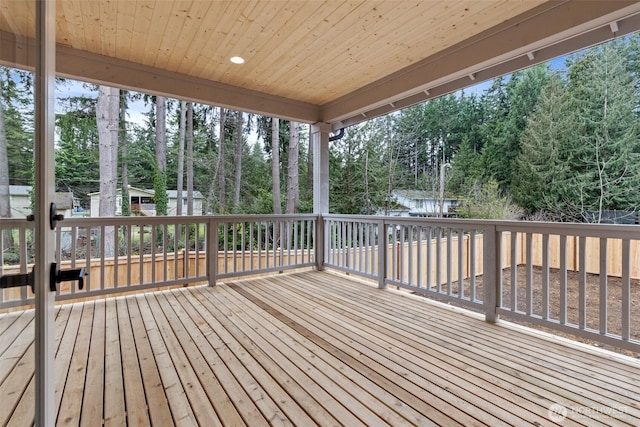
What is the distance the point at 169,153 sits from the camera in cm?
784

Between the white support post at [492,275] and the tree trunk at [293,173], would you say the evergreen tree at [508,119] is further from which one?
the white support post at [492,275]

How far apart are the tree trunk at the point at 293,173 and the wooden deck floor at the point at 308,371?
5.34m

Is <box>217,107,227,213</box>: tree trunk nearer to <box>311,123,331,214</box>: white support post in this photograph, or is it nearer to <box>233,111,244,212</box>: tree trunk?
<box>233,111,244,212</box>: tree trunk

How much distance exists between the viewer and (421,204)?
8109 millimetres

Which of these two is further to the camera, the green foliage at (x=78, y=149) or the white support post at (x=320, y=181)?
the green foliage at (x=78, y=149)

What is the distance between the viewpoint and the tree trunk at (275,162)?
8711mm

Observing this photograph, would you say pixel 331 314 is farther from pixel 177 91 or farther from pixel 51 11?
pixel 177 91

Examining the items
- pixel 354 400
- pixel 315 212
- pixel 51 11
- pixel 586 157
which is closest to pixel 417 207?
pixel 586 157

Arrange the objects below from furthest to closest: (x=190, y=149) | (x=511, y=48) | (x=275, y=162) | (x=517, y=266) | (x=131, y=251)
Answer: (x=275, y=162)
(x=190, y=149)
(x=131, y=251)
(x=517, y=266)
(x=511, y=48)

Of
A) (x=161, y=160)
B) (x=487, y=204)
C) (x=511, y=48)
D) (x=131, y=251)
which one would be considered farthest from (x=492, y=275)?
(x=161, y=160)

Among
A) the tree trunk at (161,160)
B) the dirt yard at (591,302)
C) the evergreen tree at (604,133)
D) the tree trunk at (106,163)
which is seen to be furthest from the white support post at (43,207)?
the evergreen tree at (604,133)

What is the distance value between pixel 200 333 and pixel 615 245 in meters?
5.52

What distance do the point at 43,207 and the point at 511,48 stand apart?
11.1 ft

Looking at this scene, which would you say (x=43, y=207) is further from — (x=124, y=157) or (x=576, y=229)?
(x=124, y=157)
